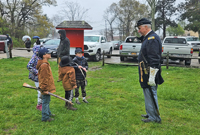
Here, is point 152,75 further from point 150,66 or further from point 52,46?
point 52,46

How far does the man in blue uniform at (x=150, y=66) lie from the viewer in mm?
3746

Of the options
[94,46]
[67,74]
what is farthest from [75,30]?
→ [67,74]

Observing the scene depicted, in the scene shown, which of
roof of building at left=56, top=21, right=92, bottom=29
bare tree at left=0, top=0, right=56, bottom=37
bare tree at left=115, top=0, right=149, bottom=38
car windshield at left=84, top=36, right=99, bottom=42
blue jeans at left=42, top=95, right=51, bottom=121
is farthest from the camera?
bare tree at left=115, top=0, right=149, bottom=38

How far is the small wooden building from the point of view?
424 inches

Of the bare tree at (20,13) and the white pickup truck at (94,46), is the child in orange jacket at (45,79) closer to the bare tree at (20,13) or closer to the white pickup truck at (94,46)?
the white pickup truck at (94,46)

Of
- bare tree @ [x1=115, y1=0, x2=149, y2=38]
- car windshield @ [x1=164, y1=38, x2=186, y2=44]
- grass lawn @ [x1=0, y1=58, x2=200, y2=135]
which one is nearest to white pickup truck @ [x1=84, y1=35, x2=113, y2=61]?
car windshield @ [x1=164, y1=38, x2=186, y2=44]

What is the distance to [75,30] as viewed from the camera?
10969 millimetres

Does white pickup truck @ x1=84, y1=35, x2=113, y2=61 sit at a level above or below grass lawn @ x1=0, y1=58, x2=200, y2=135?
above

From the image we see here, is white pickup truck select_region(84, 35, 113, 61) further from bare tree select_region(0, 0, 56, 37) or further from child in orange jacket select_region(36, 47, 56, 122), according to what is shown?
bare tree select_region(0, 0, 56, 37)

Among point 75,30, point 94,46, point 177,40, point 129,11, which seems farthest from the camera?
point 129,11

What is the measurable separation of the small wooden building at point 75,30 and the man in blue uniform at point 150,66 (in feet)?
23.2

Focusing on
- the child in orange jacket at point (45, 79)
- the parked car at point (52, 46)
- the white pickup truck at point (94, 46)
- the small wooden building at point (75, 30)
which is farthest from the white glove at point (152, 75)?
the parked car at point (52, 46)

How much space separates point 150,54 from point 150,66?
0.76ft

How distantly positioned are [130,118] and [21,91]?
399 centimetres
